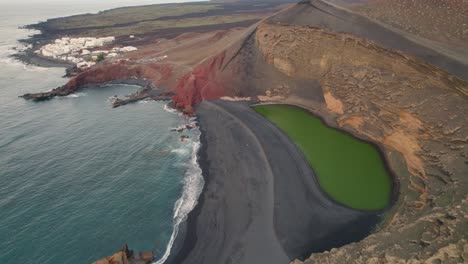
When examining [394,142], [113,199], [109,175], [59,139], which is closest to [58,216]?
[113,199]

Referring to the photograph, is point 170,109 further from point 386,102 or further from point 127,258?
point 127,258

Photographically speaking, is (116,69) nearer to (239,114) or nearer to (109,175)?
(239,114)

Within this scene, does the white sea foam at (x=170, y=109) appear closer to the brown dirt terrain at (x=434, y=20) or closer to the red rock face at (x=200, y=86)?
the red rock face at (x=200, y=86)

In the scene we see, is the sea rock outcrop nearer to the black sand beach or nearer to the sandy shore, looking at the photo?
the sandy shore

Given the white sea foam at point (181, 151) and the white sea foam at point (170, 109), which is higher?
Answer: the white sea foam at point (170, 109)

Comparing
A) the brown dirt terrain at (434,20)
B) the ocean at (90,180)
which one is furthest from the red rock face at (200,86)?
the brown dirt terrain at (434,20)

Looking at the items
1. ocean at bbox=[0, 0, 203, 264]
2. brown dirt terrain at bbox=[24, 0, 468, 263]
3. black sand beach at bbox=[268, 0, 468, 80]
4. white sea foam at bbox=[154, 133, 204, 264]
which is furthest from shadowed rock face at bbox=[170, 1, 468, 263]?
ocean at bbox=[0, 0, 203, 264]
